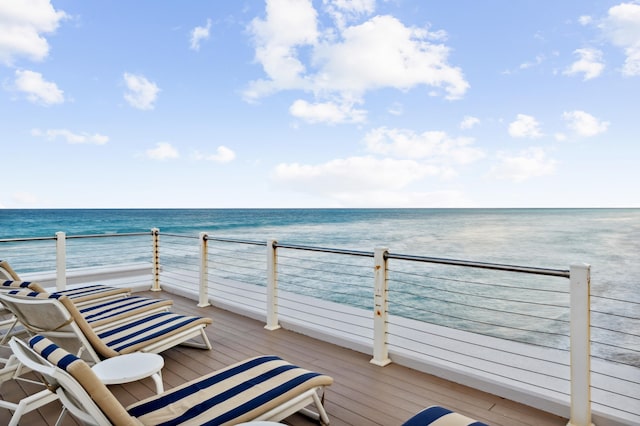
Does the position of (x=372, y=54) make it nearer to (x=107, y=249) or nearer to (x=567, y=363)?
(x=567, y=363)

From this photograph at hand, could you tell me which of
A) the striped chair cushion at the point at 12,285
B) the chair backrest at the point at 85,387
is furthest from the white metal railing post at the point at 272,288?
the chair backrest at the point at 85,387

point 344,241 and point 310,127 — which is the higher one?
point 310,127

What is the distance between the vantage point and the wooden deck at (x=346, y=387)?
89.6 inches

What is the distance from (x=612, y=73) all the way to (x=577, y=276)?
17101 mm

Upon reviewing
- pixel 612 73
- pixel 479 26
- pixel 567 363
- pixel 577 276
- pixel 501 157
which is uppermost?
pixel 479 26

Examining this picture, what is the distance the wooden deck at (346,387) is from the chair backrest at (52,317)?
1.20 feet

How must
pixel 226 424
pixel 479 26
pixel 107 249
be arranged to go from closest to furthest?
pixel 226 424 → pixel 479 26 → pixel 107 249

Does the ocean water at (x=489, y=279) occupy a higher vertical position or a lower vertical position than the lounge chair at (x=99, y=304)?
lower

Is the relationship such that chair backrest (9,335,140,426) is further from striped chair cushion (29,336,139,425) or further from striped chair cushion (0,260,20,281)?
striped chair cushion (0,260,20,281)

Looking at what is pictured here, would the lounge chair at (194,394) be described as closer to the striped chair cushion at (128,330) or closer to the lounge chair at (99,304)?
the striped chair cushion at (128,330)

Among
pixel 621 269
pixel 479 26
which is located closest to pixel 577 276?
pixel 479 26

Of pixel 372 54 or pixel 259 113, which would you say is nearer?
pixel 372 54

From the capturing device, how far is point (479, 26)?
12984mm

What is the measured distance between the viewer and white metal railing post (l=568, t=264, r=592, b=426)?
2158 millimetres
